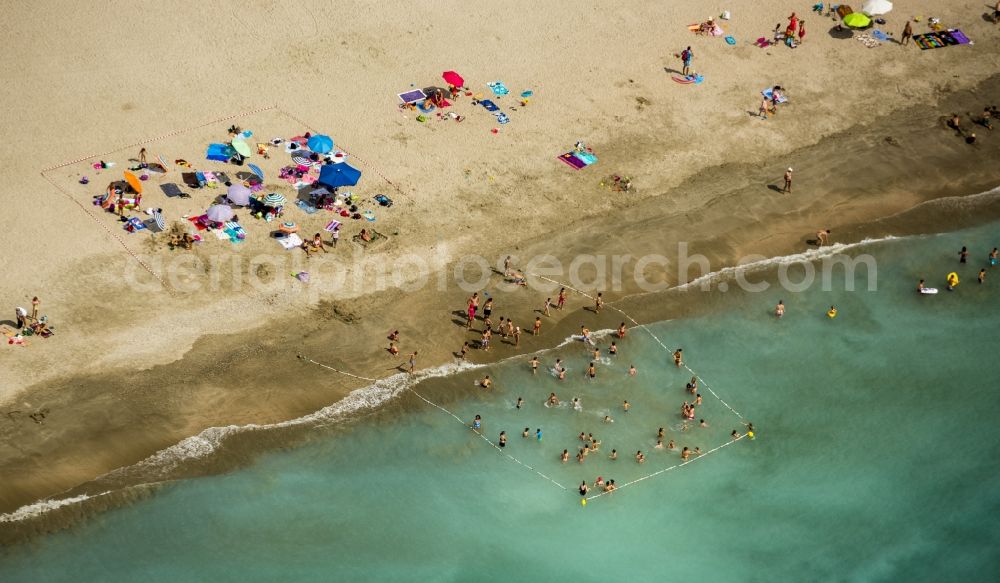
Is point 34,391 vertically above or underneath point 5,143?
underneath

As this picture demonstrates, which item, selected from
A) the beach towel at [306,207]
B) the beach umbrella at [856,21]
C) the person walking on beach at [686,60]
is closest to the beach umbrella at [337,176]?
the beach towel at [306,207]

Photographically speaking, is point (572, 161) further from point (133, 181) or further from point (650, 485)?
point (133, 181)

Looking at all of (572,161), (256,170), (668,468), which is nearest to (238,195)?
(256,170)

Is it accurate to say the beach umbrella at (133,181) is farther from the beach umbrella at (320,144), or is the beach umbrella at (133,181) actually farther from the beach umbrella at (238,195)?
the beach umbrella at (320,144)

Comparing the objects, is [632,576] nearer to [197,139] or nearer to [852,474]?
[852,474]

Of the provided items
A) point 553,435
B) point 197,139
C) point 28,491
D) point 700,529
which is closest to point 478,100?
point 197,139

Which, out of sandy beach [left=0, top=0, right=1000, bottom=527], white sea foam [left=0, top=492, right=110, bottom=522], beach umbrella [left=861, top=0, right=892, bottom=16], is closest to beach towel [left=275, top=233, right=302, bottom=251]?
sandy beach [left=0, top=0, right=1000, bottom=527]

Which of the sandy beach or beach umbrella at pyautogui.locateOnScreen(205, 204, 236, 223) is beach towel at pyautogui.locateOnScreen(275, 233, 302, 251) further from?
beach umbrella at pyautogui.locateOnScreen(205, 204, 236, 223)

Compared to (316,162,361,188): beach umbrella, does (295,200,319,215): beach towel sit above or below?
below
